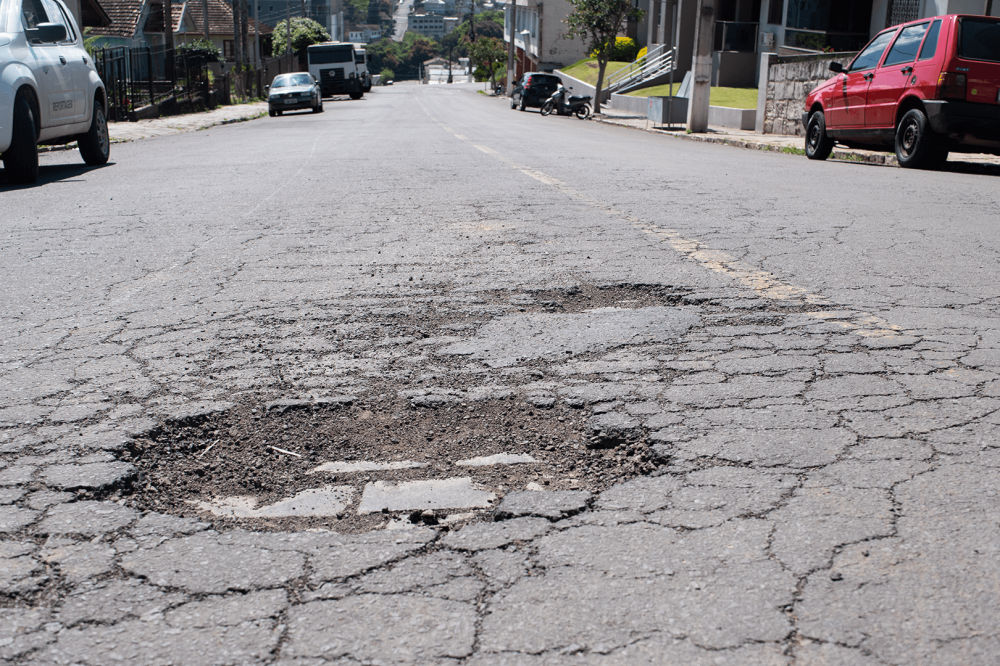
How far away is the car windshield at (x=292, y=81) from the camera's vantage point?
33.1 meters

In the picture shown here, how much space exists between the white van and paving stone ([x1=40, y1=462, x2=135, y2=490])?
1965 inches

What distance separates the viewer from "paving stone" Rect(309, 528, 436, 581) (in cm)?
224

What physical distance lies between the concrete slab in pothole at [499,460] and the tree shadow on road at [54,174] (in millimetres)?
8109

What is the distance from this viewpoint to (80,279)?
529cm

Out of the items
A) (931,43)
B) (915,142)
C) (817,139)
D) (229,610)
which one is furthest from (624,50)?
(229,610)

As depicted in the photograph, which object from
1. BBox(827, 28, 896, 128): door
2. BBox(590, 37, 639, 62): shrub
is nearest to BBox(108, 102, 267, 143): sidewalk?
BBox(827, 28, 896, 128): door

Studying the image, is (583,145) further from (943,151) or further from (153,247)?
(153,247)

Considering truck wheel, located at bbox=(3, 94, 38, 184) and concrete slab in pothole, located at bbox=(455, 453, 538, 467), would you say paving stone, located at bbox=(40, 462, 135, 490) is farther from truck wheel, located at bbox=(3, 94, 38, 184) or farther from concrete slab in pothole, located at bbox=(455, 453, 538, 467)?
truck wheel, located at bbox=(3, 94, 38, 184)

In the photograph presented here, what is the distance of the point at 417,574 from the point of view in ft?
7.29

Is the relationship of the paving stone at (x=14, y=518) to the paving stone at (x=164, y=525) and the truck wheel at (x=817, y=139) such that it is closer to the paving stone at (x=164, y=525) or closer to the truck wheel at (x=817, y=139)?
the paving stone at (x=164, y=525)

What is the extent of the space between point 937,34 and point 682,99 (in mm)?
13496

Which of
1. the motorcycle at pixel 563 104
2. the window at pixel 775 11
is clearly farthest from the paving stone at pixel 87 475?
the window at pixel 775 11

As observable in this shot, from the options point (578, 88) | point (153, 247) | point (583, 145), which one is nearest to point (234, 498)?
point (153, 247)

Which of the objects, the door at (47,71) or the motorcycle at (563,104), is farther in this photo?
the motorcycle at (563,104)
